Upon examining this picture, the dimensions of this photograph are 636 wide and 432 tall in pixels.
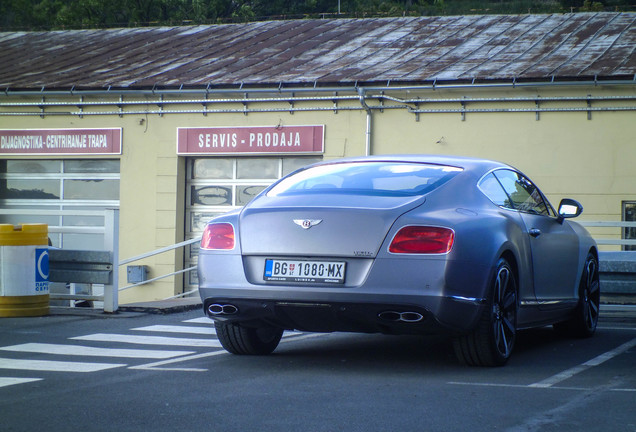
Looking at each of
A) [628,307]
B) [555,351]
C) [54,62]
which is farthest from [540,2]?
[555,351]

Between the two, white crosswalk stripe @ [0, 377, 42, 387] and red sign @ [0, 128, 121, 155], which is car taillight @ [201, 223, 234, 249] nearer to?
white crosswalk stripe @ [0, 377, 42, 387]

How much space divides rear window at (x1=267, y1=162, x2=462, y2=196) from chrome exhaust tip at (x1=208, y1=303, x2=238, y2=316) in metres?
0.90

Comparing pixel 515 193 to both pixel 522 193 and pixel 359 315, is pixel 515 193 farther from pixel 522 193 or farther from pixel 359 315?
pixel 359 315

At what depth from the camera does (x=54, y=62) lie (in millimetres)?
22953

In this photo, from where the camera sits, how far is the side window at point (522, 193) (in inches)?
292

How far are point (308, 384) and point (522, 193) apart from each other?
9.17 feet

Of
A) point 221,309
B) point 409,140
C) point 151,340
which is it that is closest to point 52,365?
point 221,309

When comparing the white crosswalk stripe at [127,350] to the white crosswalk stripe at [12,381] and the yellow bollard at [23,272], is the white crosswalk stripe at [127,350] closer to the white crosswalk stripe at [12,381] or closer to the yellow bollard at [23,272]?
the white crosswalk stripe at [12,381]

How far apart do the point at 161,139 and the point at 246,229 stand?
1401cm

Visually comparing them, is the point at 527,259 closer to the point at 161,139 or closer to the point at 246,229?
the point at 246,229

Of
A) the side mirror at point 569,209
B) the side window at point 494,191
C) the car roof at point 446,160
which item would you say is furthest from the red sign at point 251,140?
the side window at point 494,191

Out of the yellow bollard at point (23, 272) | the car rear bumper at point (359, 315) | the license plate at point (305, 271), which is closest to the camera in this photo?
the car rear bumper at point (359, 315)

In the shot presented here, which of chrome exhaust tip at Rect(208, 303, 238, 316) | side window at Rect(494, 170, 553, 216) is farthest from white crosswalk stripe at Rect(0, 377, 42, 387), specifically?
side window at Rect(494, 170, 553, 216)

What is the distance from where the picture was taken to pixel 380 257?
6.05 meters
